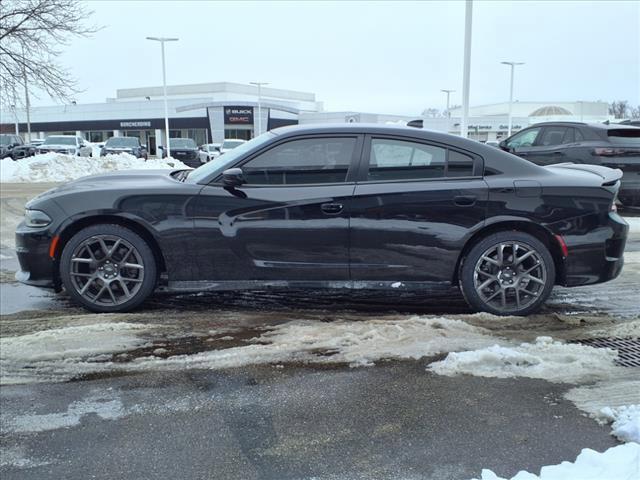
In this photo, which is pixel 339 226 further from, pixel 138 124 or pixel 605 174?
pixel 138 124

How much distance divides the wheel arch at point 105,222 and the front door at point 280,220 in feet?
1.34

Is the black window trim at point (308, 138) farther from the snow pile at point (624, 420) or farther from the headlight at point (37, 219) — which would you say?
the snow pile at point (624, 420)

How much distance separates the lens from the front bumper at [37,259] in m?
4.66

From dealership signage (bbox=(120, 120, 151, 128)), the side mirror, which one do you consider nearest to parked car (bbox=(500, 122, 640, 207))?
the side mirror

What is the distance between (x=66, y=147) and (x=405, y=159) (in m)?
30.6

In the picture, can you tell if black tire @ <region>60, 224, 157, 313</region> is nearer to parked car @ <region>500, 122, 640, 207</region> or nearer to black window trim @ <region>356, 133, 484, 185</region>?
black window trim @ <region>356, 133, 484, 185</region>

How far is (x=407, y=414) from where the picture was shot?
10.3 ft

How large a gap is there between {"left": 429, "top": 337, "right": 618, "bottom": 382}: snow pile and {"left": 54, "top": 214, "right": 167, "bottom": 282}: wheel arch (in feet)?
8.25

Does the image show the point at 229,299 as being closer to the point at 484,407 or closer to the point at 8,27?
the point at 484,407

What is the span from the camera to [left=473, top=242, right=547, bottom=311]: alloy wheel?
15.4 ft

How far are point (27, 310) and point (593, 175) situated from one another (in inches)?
204

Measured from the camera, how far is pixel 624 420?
2955mm

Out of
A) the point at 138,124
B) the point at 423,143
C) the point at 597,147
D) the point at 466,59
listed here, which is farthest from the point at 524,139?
the point at 138,124

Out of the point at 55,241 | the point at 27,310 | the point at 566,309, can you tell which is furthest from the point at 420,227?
the point at 27,310
